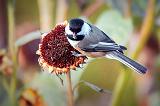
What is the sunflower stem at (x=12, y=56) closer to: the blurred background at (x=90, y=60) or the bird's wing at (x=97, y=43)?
the blurred background at (x=90, y=60)

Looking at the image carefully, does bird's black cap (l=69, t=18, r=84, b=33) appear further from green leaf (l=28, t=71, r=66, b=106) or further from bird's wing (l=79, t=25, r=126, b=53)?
green leaf (l=28, t=71, r=66, b=106)

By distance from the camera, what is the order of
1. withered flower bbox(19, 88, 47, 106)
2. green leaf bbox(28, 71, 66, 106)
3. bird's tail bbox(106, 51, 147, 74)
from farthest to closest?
green leaf bbox(28, 71, 66, 106) → withered flower bbox(19, 88, 47, 106) → bird's tail bbox(106, 51, 147, 74)

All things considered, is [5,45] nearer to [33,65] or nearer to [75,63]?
[33,65]

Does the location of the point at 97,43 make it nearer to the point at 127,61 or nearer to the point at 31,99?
the point at 127,61

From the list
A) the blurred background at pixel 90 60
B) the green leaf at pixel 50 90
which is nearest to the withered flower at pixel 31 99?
the blurred background at pixel 90 60

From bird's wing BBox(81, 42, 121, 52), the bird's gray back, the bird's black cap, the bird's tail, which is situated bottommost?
the bird's tail

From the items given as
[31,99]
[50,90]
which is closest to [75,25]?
[31,99]

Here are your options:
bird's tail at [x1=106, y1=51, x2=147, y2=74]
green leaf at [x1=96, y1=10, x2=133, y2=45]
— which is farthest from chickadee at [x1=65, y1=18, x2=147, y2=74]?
green leaf at [x1=96, y1=10, x2=133, y2=45]
